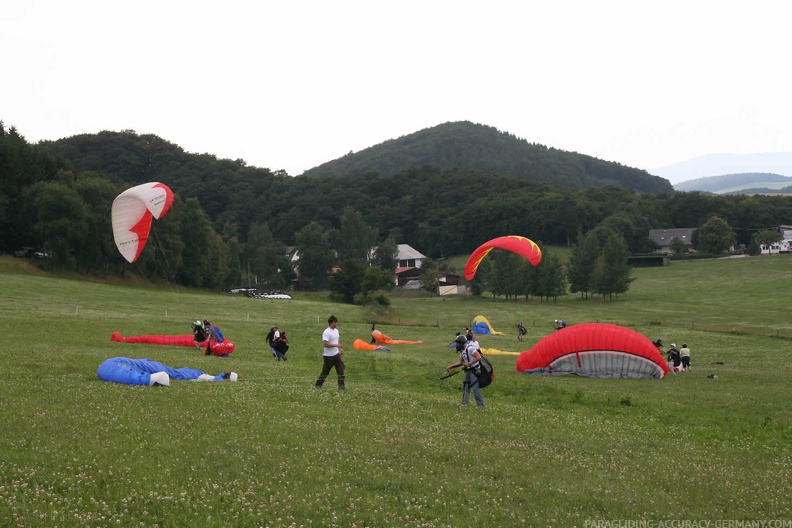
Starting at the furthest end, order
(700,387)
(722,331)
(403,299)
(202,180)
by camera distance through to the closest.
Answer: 1. (202,180)
2. (403,299)
3. (722,331)
4. (700,387)

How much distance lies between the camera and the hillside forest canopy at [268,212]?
84.6 m

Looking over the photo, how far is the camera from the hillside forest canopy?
84.6 m

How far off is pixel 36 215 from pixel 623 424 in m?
81.3

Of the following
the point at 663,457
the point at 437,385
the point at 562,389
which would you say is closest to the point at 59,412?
the point at 663,457

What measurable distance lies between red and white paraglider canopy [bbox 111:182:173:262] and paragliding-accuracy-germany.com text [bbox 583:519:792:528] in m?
27.4

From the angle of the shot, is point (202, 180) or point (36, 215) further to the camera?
point (202, 180)

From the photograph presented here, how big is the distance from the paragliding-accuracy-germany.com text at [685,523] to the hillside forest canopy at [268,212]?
7715 centimetres

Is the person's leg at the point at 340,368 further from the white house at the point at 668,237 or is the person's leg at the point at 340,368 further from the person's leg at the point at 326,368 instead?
the white house at the point at 668,237

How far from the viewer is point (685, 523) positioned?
957 centimetres

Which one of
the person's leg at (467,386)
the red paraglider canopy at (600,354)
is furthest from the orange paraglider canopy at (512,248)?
the person's leg at (467,386)

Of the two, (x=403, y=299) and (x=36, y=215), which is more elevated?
(x=36, y=215)

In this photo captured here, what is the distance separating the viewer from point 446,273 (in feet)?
445

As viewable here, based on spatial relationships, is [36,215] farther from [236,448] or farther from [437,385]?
[236,448]

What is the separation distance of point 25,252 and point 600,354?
3033 inches
